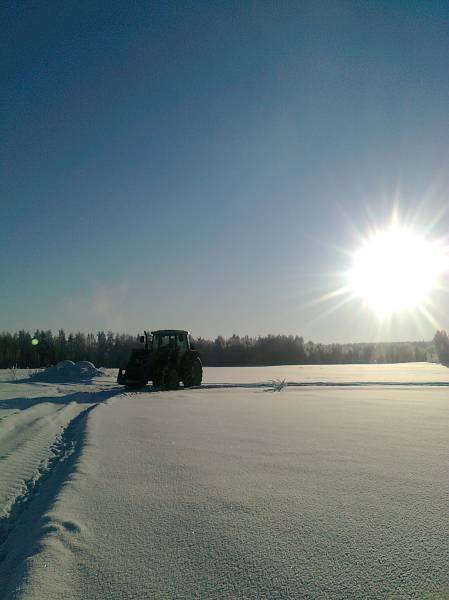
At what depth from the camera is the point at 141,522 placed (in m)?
2.50

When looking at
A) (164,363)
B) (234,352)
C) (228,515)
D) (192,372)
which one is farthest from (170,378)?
(234,352)

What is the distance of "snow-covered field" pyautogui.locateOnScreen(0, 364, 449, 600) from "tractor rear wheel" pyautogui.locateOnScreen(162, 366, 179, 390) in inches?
342

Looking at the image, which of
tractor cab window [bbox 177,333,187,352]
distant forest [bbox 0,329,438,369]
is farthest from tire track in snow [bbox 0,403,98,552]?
distant forest [bbox 0,329,438,369]

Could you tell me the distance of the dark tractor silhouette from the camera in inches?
553

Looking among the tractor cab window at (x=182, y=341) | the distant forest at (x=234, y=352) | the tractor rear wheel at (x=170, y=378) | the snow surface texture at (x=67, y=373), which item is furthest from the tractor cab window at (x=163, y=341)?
the distant forest at (x=234, y=352)

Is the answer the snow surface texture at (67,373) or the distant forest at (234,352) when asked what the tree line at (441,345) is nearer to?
the distant forest at (234,352)

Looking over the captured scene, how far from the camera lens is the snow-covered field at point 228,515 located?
1.81m

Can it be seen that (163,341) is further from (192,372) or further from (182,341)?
(192,372)

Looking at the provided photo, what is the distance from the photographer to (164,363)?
46.9 ft

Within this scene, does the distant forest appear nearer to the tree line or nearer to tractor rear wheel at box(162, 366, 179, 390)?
the tree line

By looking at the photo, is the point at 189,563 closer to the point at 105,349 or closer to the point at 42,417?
the point at 42,417

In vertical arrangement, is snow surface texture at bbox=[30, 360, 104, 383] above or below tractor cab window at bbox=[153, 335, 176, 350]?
below

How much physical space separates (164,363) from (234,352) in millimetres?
37244

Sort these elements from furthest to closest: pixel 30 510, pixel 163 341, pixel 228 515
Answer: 1. pixel 163 341
2. pixel 30 510
3. pixel 228 515
